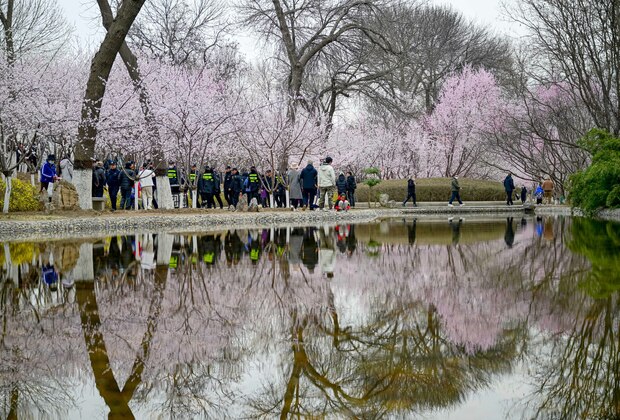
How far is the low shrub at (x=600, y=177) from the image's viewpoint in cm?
2581

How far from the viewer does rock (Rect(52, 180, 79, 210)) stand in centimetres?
2317

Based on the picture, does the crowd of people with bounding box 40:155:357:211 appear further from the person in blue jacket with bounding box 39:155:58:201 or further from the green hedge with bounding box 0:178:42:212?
the green hedge with bounding box 0:178:42:212

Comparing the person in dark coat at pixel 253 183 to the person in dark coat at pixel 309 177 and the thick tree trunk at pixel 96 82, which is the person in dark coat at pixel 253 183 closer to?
the person in dark coat at pixel 309 177

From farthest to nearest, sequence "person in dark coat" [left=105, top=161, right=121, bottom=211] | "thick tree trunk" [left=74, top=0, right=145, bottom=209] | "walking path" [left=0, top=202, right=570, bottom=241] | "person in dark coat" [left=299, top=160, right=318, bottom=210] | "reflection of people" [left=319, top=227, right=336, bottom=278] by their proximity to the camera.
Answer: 1. "person in dark coat" [left=299, top=160, right=318, bottom=210]
2. "person in dark coat" [left=105, top=161, right=121, bottom=211]
3. "thick tree trunk" [left=74, top=0, right=145, bottom=209]
4. "walking path" [left=0, top=202, right=570, bottom=241]
5. "reflection of people" [left=319, top=227, right=336, bottom=278]

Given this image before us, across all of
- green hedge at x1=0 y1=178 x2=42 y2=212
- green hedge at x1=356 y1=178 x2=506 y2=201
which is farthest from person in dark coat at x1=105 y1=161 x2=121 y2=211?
green hedge at x1=356 y1=178 x2=506 y2=201

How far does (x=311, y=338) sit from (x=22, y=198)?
1987 centimetres

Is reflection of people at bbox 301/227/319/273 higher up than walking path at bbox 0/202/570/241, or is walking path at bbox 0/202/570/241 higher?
walking path at bbox 0/202/570/241

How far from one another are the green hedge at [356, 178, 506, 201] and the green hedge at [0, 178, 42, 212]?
2083 cm

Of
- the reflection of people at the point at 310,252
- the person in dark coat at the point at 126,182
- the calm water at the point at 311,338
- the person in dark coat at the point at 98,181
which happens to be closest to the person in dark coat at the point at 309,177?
the person in dark coat at the point at 126,182

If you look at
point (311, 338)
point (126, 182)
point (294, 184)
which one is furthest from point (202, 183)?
point (311, 338)

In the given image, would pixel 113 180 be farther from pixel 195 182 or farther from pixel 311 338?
pixel 311 338

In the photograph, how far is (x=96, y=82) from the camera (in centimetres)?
2347

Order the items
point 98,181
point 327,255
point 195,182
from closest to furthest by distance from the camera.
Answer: point 327,255 → point 98,181 → point 195,182

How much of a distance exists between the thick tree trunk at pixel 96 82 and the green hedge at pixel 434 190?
67.4 ft
